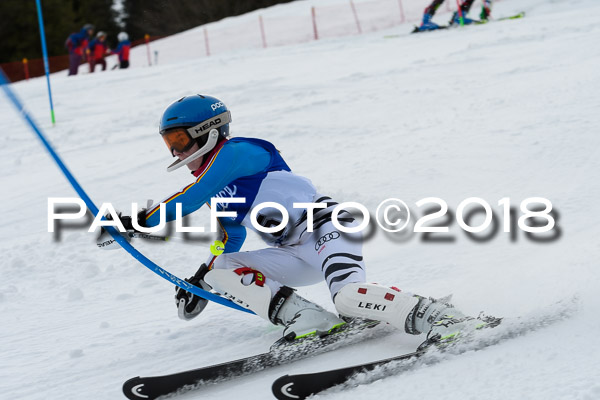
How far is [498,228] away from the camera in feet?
17.1

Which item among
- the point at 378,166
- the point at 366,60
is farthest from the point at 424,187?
the point at 366,60

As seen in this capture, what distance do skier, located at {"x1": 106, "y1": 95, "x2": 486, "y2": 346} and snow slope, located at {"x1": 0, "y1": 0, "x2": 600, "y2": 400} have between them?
0.23m

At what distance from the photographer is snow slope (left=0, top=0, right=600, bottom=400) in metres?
3.27

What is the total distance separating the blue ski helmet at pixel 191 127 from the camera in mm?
3523

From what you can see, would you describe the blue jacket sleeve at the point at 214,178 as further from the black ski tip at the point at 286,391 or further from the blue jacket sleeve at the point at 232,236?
the black ski tip at the point at 286,391

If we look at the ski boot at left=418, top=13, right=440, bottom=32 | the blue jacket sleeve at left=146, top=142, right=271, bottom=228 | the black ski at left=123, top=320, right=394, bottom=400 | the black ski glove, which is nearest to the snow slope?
the black ski at left=123, top=320, right=394, bottom=400

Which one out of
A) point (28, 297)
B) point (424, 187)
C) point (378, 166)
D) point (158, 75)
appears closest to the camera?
point (28, 297)

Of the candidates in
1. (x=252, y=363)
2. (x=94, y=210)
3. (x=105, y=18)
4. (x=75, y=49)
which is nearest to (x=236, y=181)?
(x=94, y=210)

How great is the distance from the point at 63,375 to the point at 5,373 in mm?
330

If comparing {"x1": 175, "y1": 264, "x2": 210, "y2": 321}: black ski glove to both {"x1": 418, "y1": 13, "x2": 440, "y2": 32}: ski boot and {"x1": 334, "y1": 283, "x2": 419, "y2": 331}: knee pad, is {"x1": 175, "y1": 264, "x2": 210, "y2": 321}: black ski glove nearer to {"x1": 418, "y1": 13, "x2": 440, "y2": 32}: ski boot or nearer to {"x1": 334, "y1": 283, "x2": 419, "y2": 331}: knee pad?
{"x1": 334, "y1": 283, "x2": 419, "y2": 331}: knee pad

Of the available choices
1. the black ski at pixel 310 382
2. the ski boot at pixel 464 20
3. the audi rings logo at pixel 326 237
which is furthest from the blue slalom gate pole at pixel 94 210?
the ski boot at pixel 464 20

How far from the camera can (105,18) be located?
144ft

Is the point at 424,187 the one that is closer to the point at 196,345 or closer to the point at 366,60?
the point at 196,345

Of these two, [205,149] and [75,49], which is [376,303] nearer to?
[205,149]
